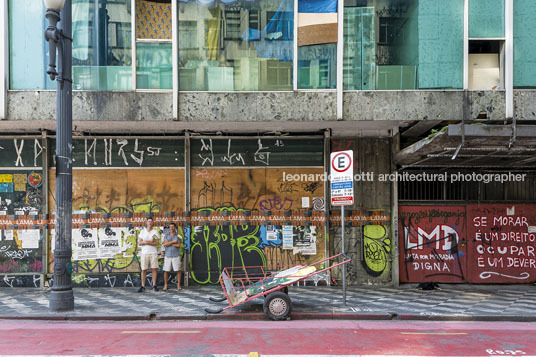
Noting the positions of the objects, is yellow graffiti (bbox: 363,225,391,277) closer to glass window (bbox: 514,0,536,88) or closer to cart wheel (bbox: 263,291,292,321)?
cart wheel (bbox: 263,291,292,321)

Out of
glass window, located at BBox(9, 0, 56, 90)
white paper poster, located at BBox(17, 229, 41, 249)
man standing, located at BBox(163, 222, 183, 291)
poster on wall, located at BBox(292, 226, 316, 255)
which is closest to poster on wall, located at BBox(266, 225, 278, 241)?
poster on wall, located at BBox(292, 226, 316, 255)

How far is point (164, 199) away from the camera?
12.8 meters

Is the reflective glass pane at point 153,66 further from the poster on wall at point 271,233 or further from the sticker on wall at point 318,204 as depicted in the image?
the sticker on wall at point 318,204

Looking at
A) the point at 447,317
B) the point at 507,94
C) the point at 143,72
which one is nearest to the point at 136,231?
the point at 143,72

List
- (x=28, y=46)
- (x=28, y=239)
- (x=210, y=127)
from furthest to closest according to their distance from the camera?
(x=28, y=239) < (x=210, y=127) < (x=28, y=46)

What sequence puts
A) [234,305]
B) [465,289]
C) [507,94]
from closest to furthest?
[234,305]
[507,94]
[465,289]

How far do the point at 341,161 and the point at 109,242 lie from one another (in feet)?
23.3

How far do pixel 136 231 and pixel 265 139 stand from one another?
14.9 feet

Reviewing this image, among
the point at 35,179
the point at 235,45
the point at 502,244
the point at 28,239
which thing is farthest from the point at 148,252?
the point at 502,244

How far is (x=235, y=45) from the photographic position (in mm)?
11719

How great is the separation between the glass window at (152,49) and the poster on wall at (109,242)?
4.24m

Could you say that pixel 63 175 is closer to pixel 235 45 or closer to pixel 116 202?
pixel 116 202

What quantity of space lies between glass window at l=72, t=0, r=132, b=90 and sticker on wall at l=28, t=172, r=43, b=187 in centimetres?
311

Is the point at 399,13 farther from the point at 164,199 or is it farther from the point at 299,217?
the point at 164,199
